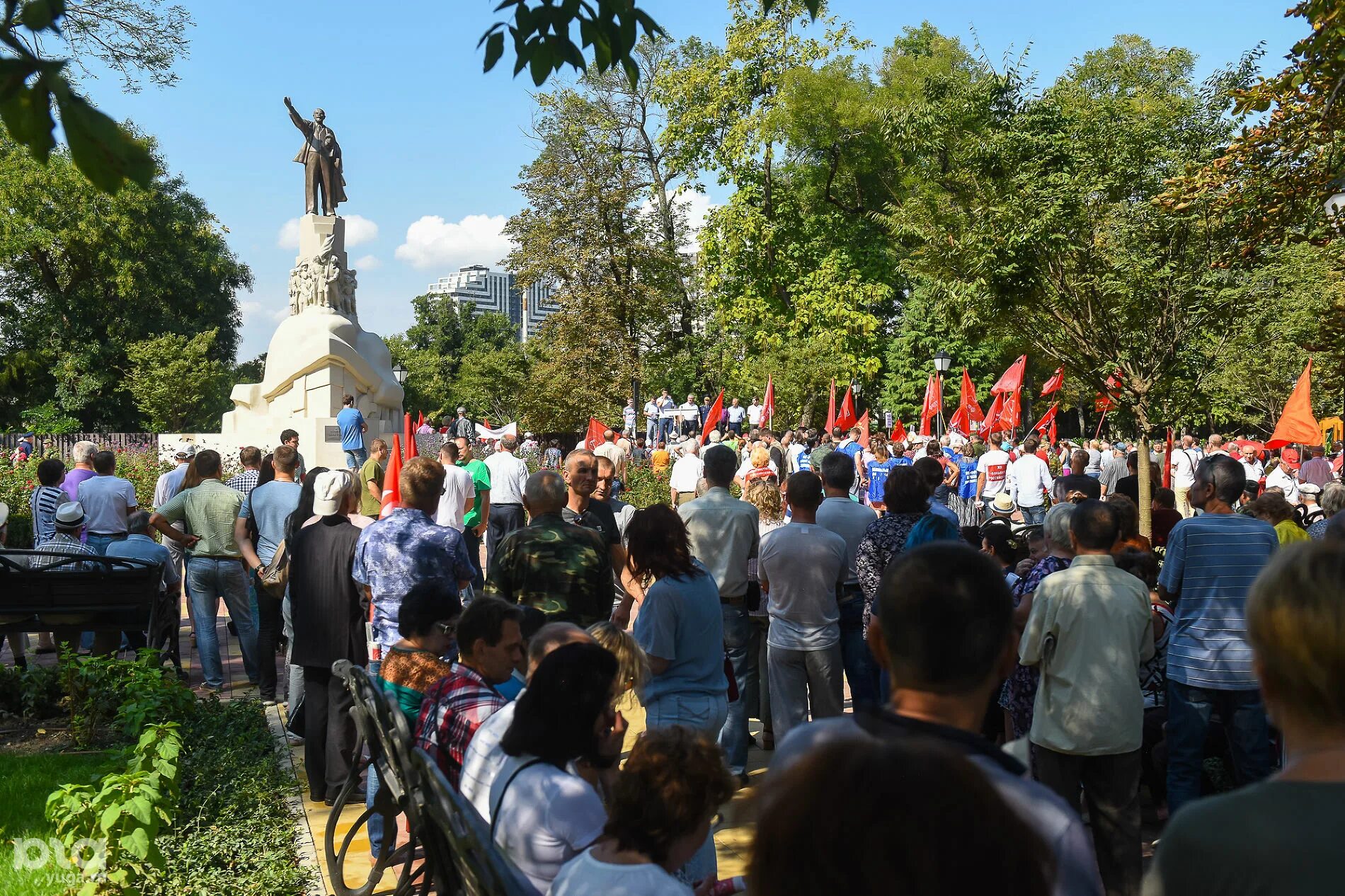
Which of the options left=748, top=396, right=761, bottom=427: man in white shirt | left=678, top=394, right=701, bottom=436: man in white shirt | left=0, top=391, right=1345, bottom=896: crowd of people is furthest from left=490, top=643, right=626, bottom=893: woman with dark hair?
left=678, top=394, right=701, bottom=436: man in white shirt

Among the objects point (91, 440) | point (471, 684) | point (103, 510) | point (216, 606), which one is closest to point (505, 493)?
point (216, 606)

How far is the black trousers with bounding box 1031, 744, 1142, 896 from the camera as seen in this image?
15.1 ft

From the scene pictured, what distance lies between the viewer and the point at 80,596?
8.26m

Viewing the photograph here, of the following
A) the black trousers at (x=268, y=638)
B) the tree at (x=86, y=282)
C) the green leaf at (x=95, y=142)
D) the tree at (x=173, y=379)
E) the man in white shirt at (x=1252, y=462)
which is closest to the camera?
the green leaf at (x=95, y=142)

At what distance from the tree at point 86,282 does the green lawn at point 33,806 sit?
4468 centimetres

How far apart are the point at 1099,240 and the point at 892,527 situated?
29.8 feet

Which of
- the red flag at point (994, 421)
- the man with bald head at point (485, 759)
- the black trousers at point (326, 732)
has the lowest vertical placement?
the black trousers at point (326, 732)

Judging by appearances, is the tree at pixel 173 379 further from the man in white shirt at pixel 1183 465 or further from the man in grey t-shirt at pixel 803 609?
the man in grey t-shirt at pixel 803 609

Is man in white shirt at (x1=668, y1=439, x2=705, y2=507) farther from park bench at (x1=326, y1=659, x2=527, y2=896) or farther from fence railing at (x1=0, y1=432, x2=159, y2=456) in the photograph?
fence railing at (x1=0, y1=432, x2=159, y2=456)

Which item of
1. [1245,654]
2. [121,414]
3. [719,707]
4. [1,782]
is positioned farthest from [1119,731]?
[121,414]

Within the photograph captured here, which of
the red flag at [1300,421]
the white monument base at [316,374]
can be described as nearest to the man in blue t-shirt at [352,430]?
the white monument base at [316,374]

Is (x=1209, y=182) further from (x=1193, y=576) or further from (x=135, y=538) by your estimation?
(x=135, y=538)

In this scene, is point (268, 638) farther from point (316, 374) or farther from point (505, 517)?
point (316, 374)

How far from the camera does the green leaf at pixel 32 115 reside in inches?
103
